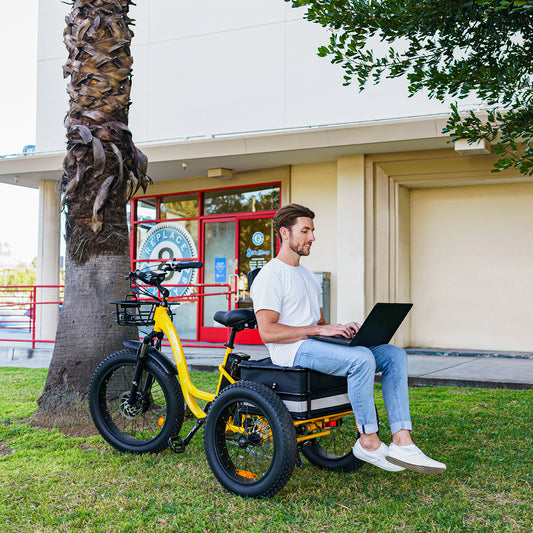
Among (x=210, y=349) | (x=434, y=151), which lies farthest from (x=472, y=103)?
(x=210, y=349)

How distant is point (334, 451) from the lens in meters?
4.12

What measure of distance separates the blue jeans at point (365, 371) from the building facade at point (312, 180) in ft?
20.8

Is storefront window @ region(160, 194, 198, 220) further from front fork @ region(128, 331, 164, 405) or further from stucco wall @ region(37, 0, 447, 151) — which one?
front fork @ region(128, 331, 164, 405)

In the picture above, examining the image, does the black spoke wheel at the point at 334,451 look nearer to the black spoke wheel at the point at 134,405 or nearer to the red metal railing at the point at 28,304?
the black spoke wheel at the point at 134,405

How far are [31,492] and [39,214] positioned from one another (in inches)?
397

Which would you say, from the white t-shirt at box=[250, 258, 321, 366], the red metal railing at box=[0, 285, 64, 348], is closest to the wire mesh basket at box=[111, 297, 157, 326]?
the white t-shirt at box=[250, 258, 321, 366]

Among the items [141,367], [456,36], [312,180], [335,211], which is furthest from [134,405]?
[312,180]

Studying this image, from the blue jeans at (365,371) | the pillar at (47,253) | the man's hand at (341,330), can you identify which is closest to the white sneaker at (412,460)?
the blue jeans at (365,371)

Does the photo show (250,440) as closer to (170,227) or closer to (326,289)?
(326,289)

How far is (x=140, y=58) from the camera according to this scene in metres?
12.6

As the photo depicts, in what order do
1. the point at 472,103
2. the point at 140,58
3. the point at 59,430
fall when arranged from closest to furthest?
the point at 59,430
the point at 472,103
the point at 140,58

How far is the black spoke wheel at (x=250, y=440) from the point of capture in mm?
3215

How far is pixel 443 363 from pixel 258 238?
4251mm

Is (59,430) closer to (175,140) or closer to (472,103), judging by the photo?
(175,140)
